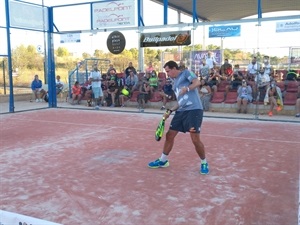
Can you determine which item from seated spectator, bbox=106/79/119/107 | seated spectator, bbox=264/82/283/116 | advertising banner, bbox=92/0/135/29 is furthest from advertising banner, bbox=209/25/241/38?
seated spectator, bbox=106/79/119/107

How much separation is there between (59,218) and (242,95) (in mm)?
11001

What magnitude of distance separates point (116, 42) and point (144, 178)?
1306 cm

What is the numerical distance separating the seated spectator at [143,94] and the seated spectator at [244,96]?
4031 millimetres

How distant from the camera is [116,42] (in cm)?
1800

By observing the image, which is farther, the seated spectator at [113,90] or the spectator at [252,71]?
the seated spectator at [113,90]

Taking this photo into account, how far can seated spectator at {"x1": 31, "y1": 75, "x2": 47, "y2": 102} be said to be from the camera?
20047 millimetres

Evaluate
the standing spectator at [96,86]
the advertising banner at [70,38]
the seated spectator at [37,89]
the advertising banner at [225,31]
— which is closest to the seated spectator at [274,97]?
the advertising banner at [225,31]

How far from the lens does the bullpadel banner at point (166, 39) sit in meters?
15.3

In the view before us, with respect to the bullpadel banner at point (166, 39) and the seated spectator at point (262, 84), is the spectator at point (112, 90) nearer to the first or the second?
the bullpadel banner at point (166, 39)

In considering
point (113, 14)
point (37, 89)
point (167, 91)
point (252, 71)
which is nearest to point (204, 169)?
point (167, 91)

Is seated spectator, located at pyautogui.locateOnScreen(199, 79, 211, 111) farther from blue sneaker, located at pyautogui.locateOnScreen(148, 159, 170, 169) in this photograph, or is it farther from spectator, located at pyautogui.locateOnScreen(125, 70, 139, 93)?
blue sneaker, located at pyautogui.locateOnScreen(148, 159, 170, 169)

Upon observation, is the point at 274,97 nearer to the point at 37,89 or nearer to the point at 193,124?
Result: the point at 193,124

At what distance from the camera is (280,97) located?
43.2 feet

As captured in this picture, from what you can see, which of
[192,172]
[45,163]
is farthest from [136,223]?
[45,163]
